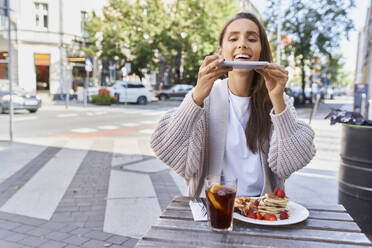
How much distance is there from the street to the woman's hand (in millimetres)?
2087

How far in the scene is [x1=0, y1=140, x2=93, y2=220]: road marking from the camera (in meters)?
4.09

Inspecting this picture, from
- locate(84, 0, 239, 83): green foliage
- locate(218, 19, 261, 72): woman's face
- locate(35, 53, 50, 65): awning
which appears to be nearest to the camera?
locate(218, 19, 261, 72): woman's face

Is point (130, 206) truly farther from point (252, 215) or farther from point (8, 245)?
point (252, 215)

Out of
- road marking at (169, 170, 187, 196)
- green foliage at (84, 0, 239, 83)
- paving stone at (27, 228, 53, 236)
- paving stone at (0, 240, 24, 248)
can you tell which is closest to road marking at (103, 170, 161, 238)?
road marking at (169, 170, 187, 196)

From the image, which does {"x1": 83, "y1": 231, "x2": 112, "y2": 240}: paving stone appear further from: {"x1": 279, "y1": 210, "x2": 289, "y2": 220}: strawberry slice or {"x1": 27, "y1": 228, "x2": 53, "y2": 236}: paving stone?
{"x1": 279, "y1": 210, "x2": 289, "y2": 220}: strawberry slice

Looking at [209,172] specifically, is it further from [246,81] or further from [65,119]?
[65,119]

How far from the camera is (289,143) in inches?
73.7

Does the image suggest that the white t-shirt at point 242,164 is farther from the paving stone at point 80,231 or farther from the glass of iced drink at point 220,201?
the paving stone at point 80,231

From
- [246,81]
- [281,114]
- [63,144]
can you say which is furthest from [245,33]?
[63,144]

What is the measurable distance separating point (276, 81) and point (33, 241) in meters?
2.64

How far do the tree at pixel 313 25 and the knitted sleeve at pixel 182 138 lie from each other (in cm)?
2411

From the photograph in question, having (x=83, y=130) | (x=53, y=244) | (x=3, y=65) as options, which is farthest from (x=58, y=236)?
(x=83, y=130)

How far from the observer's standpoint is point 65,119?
1434 centimetres

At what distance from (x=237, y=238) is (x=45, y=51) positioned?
27947 millimetres
